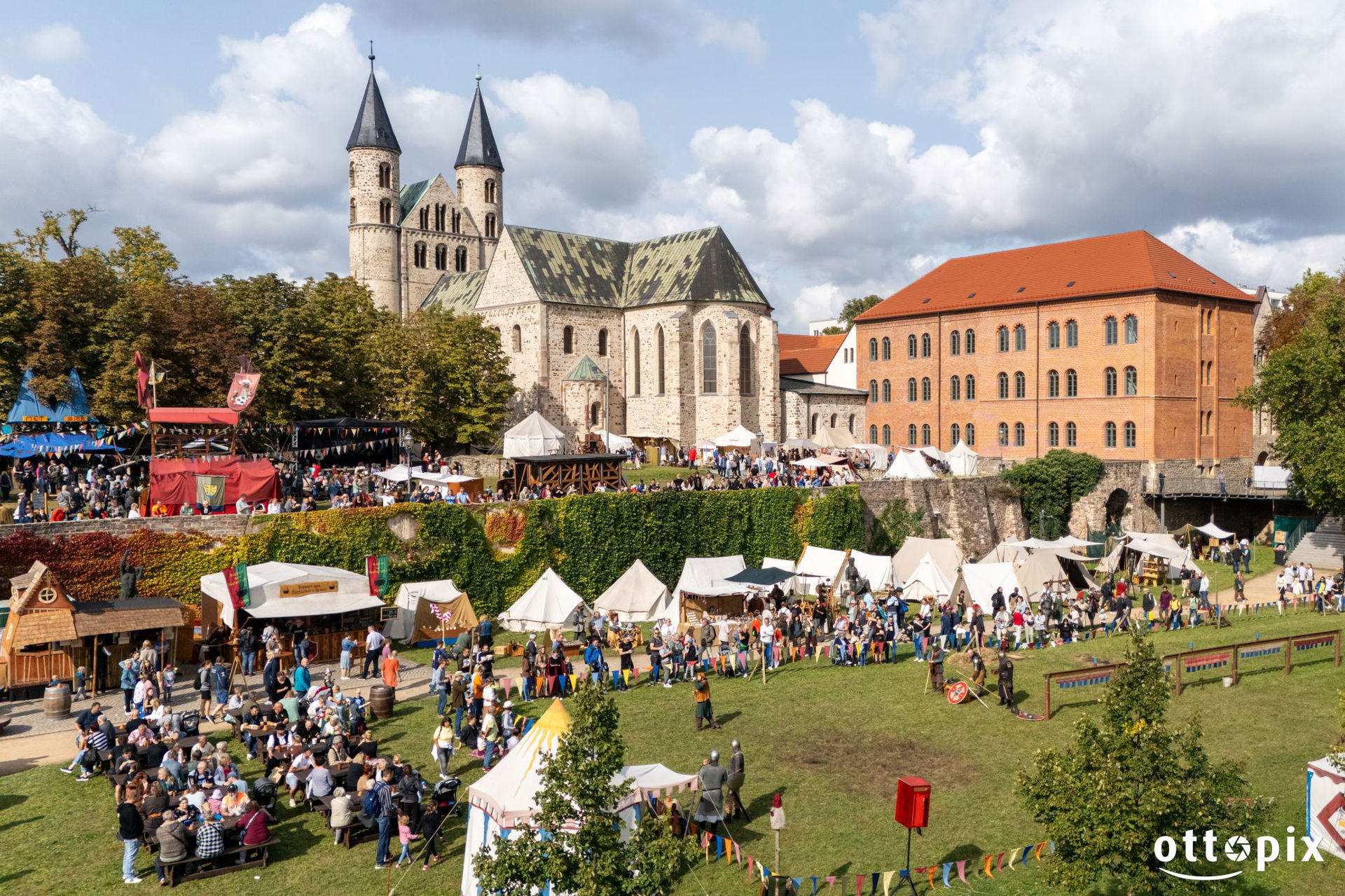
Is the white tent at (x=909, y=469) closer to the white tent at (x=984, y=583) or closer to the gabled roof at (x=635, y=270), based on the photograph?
the white tent at (x=984, y=583)

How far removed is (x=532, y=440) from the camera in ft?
129

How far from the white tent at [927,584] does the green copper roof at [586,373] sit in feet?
97.8

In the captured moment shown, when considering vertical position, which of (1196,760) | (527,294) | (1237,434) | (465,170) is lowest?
(1196,760)

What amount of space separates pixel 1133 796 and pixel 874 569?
2331 cm

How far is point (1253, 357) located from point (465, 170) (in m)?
57.8

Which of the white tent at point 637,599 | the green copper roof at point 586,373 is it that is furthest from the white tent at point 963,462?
the white tent at point 637,599

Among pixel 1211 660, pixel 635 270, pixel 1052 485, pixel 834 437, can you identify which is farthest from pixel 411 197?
pixel 1211 660

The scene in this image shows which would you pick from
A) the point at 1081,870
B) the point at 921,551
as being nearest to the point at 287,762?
the point at 1081,870

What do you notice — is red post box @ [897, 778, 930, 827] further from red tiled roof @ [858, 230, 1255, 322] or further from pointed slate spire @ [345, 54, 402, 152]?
pointed slate spire @ [345, 54, 402, 152]

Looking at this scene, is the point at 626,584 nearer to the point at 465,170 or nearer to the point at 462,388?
the point at 462,388

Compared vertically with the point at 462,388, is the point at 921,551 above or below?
below

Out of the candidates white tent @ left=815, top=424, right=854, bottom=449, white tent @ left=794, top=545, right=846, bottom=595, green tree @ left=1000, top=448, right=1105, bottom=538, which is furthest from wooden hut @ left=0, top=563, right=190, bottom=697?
white tent @ left=815, top=424, right=854, bottom=449

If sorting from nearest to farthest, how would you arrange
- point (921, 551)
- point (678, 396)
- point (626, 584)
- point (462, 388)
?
point (626, 584) < point (921, 551) < point (462, 388) < point (678, 396)

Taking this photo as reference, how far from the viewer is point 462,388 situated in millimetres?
49469
